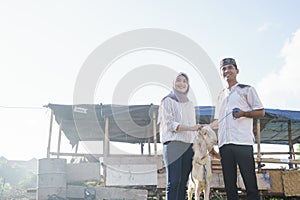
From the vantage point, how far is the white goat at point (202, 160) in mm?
3395

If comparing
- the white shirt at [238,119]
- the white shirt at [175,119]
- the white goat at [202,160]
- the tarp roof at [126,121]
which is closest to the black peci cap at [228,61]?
the white shirt at [238,119]

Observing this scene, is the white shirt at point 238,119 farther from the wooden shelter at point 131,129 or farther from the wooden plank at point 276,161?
the wooden plank at point 276,161

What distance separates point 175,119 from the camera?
3188 mm

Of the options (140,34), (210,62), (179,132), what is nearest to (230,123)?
(179,132)

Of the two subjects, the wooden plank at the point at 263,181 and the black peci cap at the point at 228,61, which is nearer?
the black peci cap at the point at 228,61

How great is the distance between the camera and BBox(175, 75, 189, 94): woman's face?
3.23 m

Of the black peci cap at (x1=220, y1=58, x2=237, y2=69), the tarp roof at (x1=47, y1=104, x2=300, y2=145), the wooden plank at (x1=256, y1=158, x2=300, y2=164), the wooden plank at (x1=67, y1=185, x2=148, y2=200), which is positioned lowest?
the wooden plank at (x1=67, y1=185, x2=148, y2=200)

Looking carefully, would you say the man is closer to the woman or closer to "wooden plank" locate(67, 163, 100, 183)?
the woman

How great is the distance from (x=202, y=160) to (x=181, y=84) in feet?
2.88

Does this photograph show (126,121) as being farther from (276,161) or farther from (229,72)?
(229,72)

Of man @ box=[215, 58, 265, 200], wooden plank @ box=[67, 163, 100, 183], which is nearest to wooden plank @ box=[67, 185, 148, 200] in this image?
wooden plank @ box=[67, 163, 100, 183]

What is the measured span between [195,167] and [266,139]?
9841 mm

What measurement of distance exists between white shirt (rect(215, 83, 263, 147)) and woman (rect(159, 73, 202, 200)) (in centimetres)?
28

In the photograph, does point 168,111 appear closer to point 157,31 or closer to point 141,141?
point 157,31
